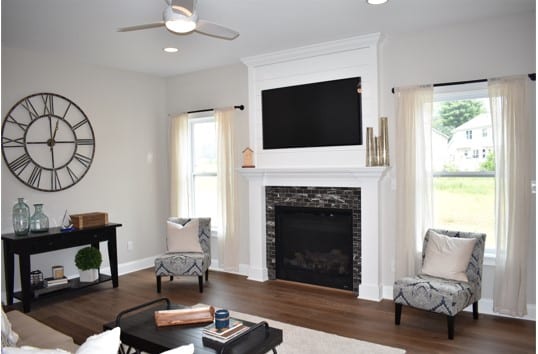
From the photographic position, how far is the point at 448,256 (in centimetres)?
385

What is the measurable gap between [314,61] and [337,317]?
2.76 metres

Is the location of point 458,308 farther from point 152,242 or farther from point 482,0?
point 152,242

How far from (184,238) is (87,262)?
3.68 feet

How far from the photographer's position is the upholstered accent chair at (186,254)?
4.94 m

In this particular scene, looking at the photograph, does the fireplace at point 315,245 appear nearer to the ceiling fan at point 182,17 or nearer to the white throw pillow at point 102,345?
the ceiling fan at point 182,17

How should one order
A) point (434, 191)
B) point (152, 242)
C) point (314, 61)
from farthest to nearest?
point (152, 242)
point (314, 61)
point (434, 191)

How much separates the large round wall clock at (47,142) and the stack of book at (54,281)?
3.37 feet

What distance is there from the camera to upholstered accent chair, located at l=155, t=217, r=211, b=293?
4938 mm

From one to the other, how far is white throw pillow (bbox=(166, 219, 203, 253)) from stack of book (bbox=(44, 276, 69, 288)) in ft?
3.94

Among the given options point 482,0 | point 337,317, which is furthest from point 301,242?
point 482,0

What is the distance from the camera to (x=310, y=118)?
16.4 feet

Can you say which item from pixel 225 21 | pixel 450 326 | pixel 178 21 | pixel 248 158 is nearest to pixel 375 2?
pixel 225 21

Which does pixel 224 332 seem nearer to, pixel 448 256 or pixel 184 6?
pixel 184 6

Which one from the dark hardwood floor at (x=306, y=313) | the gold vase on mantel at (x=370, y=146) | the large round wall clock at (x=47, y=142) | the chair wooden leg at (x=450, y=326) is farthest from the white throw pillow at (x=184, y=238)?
the chair wooden leg at (x=450, y=326)
